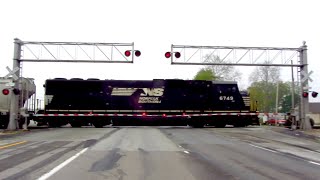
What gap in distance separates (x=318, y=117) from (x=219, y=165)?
3902cm

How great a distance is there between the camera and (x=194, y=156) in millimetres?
15219

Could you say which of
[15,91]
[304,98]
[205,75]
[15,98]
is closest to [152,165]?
[15,91]

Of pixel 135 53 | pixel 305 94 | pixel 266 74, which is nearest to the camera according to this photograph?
pixel 135 53

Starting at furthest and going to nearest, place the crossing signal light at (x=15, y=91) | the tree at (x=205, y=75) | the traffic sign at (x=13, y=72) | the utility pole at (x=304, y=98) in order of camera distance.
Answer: the tree at (x=205, y=75), the utility pole at (x=304, y=98), the crossing signal light at (x=15, y=91), the traffic sign at (x=13, y=72)

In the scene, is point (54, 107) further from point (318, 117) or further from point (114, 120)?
point (318, 117)

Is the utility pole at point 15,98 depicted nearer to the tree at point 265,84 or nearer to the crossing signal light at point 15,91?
the crossing signal light at point 15,91

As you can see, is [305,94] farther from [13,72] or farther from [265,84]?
[265,84]

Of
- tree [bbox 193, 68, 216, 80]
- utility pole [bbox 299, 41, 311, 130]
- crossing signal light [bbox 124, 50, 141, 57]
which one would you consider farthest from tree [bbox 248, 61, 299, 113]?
crossing signal light [bbox 124, 50, 141, 57]

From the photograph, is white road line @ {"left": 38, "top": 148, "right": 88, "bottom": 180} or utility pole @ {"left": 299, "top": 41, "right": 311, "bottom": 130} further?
utility pole @ {"left": 299, "top": 41, "right": 311, "bottom": 130}

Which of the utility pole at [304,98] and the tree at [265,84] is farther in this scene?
the tree at [265,84]

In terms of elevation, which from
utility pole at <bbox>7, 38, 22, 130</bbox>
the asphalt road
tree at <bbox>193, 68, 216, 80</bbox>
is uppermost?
tree at <bbox>193, 68, 216, 80</bbox>

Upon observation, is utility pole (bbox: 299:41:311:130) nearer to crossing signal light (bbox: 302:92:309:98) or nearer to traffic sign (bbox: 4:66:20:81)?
crossing signal light (bbox: 302:92:309:98)

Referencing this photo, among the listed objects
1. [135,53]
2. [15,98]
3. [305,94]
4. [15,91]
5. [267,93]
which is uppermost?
[135,53]

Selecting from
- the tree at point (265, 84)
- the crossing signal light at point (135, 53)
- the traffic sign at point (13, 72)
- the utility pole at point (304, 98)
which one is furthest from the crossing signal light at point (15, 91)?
the tree at point (265, 84)
